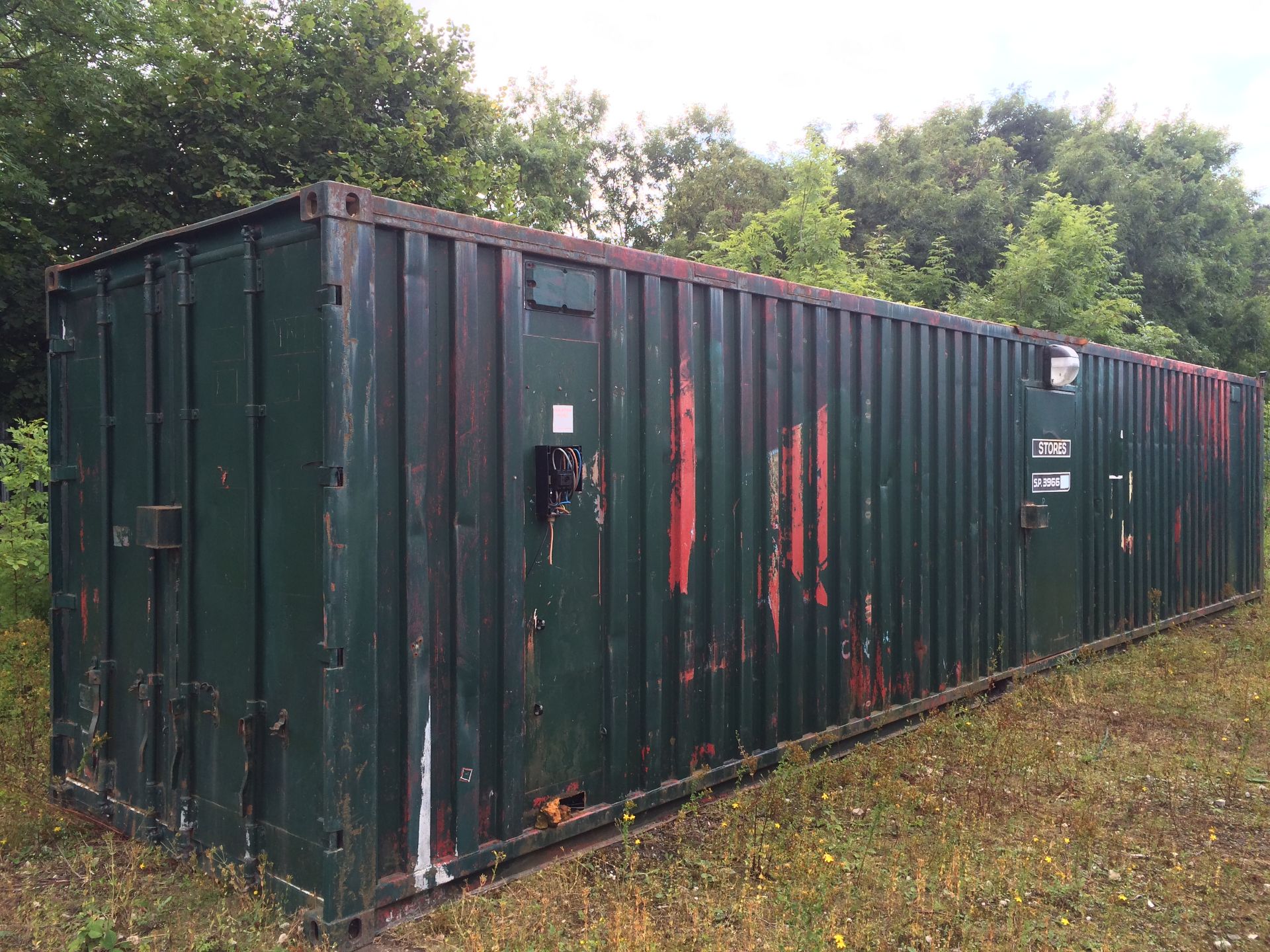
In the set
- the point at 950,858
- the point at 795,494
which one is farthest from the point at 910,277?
the point at 950,858

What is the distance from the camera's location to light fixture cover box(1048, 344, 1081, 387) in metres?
7.62

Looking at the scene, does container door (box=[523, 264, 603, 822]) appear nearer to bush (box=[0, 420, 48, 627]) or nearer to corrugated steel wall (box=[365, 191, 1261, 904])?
corrugated steel wall (box=[365, 191, 1261, 904])

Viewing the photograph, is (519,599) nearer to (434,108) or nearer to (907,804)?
(907,804)

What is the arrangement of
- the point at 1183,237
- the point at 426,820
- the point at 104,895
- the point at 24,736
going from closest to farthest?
1. the point at 426,820
2. the point at 104,895
3. the point at 24,736
4. the point at 1183,237

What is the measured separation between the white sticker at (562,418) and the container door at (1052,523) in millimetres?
4706

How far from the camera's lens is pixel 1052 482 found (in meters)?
7.75

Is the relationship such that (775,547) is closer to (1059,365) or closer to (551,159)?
(1059,365)

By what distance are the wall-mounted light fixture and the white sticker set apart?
Result: 16.8 ft

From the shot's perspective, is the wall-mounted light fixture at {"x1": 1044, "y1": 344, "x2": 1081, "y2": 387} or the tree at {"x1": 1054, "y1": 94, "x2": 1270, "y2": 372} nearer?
the wall-mounted light fixture at {"x1": 1044, "y1": 344, "x2": 1081, "y2": 387}

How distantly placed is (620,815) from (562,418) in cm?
187

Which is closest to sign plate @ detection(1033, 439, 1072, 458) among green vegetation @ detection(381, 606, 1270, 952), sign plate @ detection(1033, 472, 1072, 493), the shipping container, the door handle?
sign plate @ detection(1033, 472, 1072, 493)

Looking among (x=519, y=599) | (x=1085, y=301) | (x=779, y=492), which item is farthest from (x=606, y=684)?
(x=1085, y=301)

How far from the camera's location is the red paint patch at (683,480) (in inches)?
182

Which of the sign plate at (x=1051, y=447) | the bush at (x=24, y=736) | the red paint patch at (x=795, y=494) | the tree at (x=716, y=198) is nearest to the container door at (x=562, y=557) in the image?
the red paint patch at (x=795, y=494)
